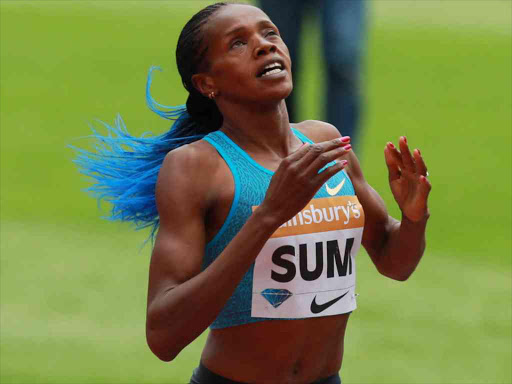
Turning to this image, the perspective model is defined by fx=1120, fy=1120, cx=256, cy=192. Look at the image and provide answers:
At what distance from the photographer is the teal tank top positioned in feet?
9.91

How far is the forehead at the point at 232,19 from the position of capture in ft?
10.1

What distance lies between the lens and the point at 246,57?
305 cm

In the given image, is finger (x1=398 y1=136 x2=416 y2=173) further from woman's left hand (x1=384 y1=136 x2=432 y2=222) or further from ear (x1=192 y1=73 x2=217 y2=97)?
ear (x1=192 y1=73 x2=217 y2=97)

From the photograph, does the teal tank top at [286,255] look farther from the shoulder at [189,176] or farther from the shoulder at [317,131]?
the shoulder at [317,131]

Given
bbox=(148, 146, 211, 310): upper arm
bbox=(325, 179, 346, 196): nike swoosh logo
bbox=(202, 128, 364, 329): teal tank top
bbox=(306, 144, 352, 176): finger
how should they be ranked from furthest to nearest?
bbox=(325, 179, 346, 196): nike swoosh logo < bbox=(202, 128, 364, 329): teal tank top < bbox=(148, 146, 211, 310): upper arm < bbox=(306, 144, 352, 176): finger

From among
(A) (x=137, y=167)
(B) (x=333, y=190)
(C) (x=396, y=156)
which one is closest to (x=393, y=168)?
(C) (x=396, y=156)

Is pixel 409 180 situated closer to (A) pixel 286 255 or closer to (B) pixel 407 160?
(B) pixel 407 160

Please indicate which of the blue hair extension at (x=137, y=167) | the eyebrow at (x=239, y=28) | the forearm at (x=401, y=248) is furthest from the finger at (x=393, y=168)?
the blue hair extension at (x=137, y=167)

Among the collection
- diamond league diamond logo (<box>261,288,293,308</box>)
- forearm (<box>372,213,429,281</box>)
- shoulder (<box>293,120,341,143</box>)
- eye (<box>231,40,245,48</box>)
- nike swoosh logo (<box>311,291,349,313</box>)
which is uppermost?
eye (<box>231,40,245,48</box>)

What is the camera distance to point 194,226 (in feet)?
9.59

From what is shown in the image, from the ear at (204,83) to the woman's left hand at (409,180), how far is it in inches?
20.6

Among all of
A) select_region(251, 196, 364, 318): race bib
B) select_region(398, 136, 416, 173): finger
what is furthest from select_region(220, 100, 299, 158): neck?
select_region(398, 136, 416, 173): finger

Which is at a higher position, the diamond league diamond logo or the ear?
the ear

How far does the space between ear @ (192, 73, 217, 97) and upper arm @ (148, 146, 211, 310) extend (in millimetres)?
256
